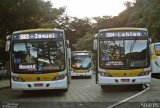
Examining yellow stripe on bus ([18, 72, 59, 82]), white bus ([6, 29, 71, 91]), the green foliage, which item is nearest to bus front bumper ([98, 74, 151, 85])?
white bus ([6, 29, 71, 91])

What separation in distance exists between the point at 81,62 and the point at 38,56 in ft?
83.6

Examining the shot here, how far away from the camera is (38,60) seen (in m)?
21.3

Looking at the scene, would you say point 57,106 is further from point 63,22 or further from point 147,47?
point 63,22

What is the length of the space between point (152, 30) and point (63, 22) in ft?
101

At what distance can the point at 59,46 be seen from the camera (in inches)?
851

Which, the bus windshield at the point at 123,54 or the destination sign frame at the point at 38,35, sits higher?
the destination sign frame at the point at 38,35

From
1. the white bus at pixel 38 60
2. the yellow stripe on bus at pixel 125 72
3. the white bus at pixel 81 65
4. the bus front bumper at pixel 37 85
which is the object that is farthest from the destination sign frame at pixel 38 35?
the white bus at pixel 81 65

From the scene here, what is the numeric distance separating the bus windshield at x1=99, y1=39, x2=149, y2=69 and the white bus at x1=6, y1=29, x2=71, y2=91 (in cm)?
220

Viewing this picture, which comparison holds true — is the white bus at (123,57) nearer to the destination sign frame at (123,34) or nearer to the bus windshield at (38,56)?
the destination sign frame at (123,34)

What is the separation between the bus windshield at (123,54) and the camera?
22.7m

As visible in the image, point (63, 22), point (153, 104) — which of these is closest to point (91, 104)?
point (153, 104)

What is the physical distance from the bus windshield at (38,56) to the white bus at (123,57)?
7.59 ft

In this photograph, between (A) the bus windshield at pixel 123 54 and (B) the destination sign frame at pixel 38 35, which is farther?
(A) the bus windshield at pixel 123 54

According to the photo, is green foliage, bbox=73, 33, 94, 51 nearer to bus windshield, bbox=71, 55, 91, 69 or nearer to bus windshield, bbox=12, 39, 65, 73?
bus windshield, bbox=71, 55, 91, 69
